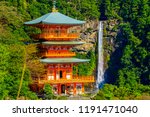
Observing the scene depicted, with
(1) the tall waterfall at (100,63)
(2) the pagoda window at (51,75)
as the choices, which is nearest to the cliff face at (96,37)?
(1) the tall waterfall at (100,63)

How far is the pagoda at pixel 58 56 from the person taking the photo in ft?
104

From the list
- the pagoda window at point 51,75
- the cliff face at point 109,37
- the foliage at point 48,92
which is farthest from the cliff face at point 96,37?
the foliage at point 48,92

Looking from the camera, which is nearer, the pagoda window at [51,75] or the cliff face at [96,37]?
the pagoda window at [51,75]

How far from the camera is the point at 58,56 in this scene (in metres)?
32.8

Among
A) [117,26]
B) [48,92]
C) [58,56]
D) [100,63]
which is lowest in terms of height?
[100,63]

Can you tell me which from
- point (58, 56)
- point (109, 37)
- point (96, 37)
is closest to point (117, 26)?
point (109, 37)

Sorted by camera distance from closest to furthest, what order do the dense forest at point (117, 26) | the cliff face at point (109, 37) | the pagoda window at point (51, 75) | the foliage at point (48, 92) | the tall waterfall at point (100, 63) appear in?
the foliage at point (48, 92) < the pagoda window at point (51, 75) < the dense forest at point (117, 26) < the tall waterfall at point (100, 63) < the cliff face at point (109, 37)

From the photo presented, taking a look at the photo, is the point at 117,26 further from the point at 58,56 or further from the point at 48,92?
the point at 48,92

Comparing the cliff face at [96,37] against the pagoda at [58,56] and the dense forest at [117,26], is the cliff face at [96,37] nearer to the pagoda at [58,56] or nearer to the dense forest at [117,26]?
the dense forest at [117,26]

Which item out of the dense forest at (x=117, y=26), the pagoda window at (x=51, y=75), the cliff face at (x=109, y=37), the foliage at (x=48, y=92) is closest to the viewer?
the foliage at (x=48, y=92)

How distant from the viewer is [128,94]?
28859 mm

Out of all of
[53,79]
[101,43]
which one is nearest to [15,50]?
[53,79]

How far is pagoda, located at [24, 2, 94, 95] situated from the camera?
104ft

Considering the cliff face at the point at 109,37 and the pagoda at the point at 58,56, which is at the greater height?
the pagoda at the point at 58,56
